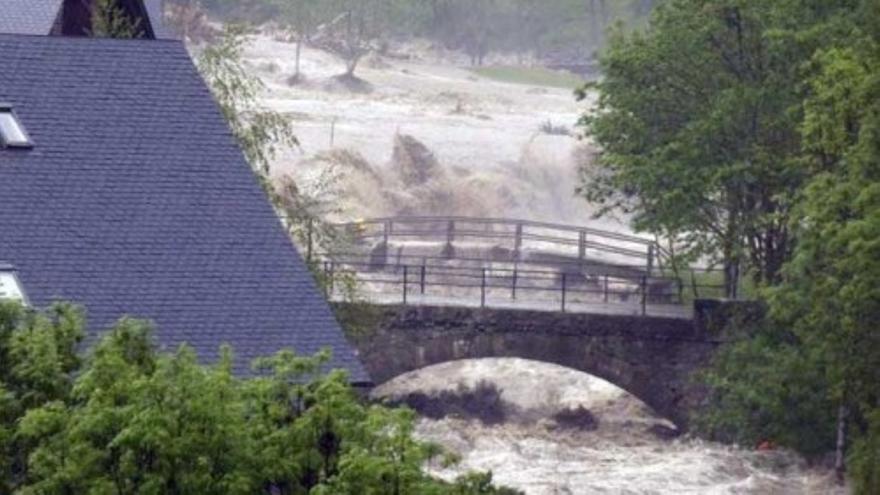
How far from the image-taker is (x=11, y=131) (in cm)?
2522

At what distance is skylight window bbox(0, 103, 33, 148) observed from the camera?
25.0m

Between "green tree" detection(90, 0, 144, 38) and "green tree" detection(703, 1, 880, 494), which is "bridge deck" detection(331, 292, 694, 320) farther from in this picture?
"green tree" detection(90, 0, 144, 38)

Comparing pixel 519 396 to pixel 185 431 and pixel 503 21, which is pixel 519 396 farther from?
pixel 503 21

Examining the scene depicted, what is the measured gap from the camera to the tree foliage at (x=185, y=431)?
1941cm

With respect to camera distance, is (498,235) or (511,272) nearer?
(511,272)

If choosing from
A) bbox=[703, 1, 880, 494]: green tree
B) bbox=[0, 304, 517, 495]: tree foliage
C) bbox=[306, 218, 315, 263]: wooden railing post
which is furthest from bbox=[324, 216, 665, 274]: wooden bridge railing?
bbox=[0, 304, 517, 495]: tree foliage

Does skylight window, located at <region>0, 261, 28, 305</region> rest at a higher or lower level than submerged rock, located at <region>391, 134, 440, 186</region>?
lower

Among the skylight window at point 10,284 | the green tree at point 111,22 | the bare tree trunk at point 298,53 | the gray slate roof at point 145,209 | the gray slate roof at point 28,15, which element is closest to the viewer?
the skylight window at point 10,284

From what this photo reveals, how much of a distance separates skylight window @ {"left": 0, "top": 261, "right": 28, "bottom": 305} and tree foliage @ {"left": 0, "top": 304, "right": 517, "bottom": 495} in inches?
93.8

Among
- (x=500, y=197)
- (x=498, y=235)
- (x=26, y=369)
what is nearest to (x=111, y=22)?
(x=26, y=369)

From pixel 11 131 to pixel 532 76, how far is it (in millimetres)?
71938

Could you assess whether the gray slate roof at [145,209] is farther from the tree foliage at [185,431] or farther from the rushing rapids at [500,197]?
the rushing rapids at [500,197]

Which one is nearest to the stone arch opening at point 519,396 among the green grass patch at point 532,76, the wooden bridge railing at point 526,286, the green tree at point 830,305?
the wooden bridge railing at point 526,286

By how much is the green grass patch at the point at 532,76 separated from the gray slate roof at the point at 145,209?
67882 millimetres
